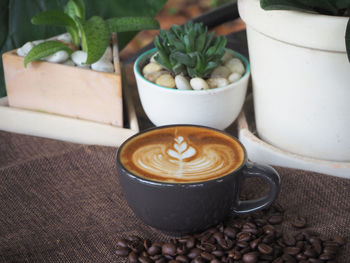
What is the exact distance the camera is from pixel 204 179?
0.68 m

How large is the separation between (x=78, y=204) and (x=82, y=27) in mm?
301

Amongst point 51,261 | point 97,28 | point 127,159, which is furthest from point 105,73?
point 51,261

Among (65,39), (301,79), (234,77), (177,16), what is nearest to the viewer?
(301,79)

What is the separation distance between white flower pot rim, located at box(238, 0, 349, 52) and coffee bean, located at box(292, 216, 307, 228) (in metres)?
0.23

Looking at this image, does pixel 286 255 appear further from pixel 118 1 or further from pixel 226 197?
pixel 118 1

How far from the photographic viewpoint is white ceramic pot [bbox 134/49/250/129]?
85cm

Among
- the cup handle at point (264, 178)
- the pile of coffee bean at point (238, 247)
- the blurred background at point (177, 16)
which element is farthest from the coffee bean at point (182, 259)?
the blurred background at point (177, 16)

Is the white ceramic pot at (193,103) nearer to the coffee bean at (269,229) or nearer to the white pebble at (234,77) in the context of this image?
the white pebble at (234,77)

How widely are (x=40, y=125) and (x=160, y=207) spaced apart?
1.17ft

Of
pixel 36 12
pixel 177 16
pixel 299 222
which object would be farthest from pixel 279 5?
pixel 177 16

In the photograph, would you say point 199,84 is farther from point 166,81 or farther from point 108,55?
point 108,55

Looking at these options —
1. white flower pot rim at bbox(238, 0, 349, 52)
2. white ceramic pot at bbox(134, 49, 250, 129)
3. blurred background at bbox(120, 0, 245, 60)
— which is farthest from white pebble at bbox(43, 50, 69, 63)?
blurred background at bbox(120, 0, 245, 60)

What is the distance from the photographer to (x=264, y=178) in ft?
2.36

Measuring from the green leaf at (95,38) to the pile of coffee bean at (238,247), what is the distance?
32cm
